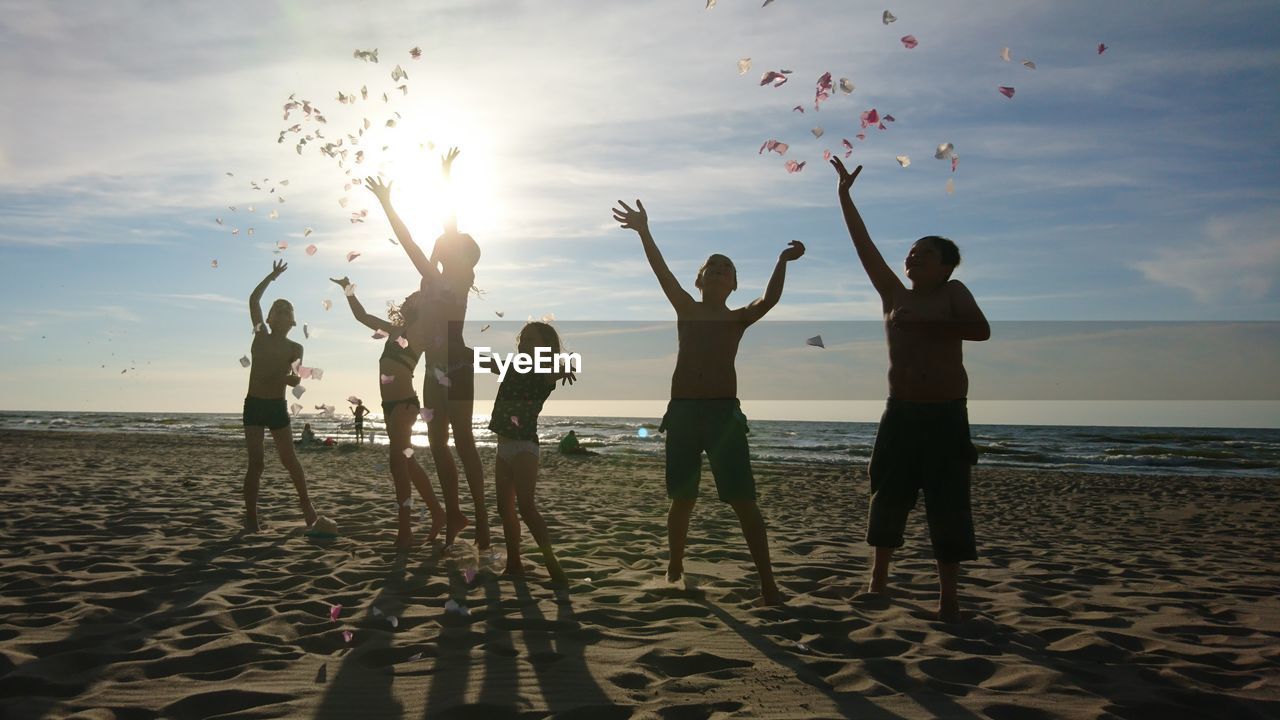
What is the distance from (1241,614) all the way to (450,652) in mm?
4150

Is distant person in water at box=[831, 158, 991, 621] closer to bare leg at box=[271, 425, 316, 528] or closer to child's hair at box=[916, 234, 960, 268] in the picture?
child's hair at box=[916, 234, 960, 268]

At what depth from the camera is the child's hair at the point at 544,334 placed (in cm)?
470

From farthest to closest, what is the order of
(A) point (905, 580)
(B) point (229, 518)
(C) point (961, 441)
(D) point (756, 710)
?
1. (B) point (229, 518)
2. (A) point (905, 580)
3. (C) point (961, 441)
4. (D) point (756, 710)

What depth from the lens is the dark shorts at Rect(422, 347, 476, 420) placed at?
4.92 metres

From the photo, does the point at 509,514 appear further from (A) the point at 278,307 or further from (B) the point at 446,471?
(A) the point at 278,307

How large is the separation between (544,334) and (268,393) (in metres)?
2.84

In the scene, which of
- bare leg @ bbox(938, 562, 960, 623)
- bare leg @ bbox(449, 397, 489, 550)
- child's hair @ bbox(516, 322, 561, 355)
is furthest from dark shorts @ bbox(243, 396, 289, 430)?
bare leg @ bbox(938, 562, 960, 623)

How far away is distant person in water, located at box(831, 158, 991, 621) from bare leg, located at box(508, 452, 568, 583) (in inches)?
71.6

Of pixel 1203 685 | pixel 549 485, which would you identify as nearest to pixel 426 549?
pixel 1203 685

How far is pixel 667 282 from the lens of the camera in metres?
4.25

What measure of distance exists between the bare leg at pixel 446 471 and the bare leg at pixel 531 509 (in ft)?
2.09

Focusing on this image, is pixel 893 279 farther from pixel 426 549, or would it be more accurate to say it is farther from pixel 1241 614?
pixel 426 549

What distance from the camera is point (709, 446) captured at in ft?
13.4

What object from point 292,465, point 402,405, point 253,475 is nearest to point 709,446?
point 402,405
